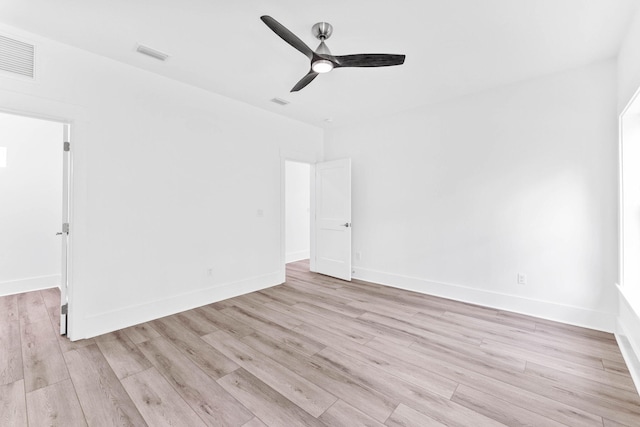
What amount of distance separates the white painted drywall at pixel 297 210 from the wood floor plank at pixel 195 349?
3625 mm

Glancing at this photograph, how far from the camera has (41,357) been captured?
7.73 feet

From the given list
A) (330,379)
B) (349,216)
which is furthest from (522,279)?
(330,379)

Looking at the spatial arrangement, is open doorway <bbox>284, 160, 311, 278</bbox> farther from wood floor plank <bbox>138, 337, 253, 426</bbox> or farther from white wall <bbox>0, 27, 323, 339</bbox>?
wood floor plank <bbox>138, 337, 253, 426</bbox>

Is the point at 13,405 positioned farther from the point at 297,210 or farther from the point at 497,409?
the point at 297,210

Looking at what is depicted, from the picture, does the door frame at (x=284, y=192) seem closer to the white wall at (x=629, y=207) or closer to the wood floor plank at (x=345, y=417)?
the wood floor plank at (x=345, y=417)

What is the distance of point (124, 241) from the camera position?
2982 mm

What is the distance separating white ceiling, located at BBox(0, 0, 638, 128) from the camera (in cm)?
210

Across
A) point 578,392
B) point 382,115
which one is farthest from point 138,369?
point 382,115

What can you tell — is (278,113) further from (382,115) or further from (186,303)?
(186,303)

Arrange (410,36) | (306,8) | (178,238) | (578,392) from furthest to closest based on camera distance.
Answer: (178,238) → (410,36) → (306,8) → (578,392)

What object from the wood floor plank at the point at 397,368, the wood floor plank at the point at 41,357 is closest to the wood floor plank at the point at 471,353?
the wood floor plank at the point at 397,368

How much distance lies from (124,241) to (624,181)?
16.4ft

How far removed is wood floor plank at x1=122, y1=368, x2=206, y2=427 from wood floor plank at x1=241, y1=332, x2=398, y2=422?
2.48 feet

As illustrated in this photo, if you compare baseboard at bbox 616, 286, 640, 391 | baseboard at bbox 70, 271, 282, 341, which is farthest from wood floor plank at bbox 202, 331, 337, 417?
baseboard at bbox 616, 286, 640, 391
